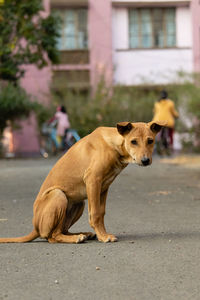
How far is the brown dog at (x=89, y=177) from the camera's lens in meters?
6.55

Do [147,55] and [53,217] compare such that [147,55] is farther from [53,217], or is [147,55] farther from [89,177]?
[53,217]

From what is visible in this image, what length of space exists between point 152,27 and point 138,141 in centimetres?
3244

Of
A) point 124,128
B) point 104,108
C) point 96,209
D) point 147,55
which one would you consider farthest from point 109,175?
point 147,55

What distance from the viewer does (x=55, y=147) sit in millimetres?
25125

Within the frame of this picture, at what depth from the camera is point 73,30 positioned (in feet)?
122

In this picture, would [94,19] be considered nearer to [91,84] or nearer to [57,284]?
[91,84]

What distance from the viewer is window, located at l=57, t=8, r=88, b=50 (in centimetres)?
3712

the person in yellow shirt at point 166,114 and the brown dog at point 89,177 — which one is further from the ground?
the brown dog at point 89,177

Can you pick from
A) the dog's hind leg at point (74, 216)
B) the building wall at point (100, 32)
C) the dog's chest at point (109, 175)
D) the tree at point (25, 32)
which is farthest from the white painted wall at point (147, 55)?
the dog's chest at point (109, 175)

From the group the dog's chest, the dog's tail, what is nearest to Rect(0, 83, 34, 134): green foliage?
the dog's tail

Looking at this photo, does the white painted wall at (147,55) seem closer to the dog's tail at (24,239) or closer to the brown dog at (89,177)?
the brown dog at (89,177)

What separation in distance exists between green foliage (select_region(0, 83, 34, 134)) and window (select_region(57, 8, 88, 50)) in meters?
11.0

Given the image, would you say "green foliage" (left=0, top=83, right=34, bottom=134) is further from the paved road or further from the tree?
the paved road

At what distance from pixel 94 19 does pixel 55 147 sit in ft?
44.9
